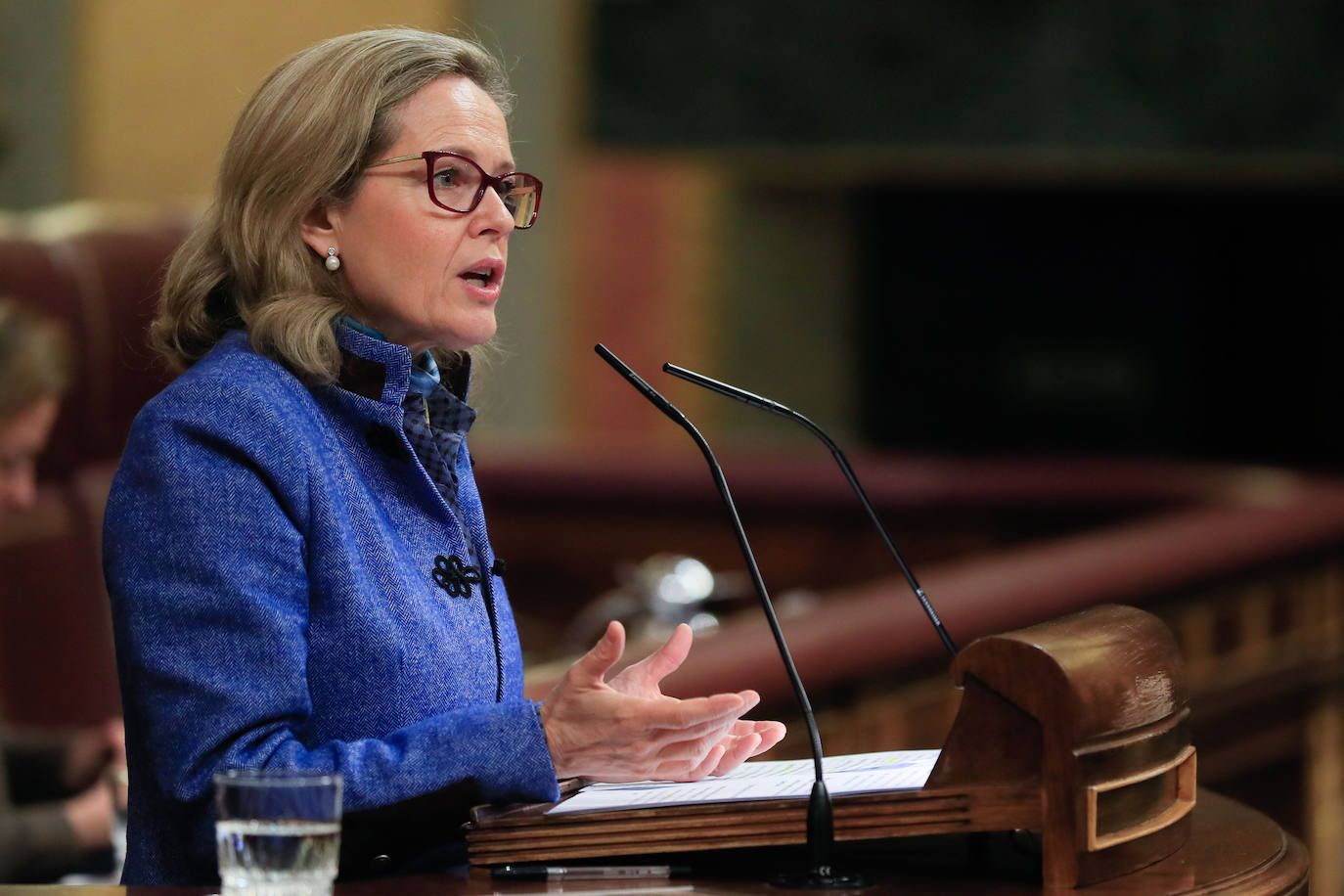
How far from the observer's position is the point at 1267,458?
23.2 ft

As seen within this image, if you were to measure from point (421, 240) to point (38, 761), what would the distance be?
168 cm

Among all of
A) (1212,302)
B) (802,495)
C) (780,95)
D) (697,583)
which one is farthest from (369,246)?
(1212,302)

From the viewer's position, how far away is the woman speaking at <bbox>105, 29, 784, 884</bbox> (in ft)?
3.70

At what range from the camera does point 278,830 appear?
3.20 ft

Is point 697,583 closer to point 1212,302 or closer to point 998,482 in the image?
point 998,482

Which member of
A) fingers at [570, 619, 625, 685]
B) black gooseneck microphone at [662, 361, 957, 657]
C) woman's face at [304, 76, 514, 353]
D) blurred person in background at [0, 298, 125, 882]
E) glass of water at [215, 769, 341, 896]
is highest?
woman's face at [304, 76, 514, 353]

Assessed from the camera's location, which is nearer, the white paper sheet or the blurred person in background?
the white paper sheet

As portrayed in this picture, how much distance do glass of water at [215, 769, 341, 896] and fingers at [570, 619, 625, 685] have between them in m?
0.20

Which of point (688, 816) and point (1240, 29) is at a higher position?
point (1240, 29)

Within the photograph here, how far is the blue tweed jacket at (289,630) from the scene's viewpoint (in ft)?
3.69

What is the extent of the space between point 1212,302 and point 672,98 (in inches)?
94.6

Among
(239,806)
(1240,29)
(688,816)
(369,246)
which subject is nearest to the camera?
(239,806)

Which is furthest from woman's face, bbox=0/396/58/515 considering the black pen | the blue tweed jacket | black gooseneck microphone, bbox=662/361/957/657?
the black pen

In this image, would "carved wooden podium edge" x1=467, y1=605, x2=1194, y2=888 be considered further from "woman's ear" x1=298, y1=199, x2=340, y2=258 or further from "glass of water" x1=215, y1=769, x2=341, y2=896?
"woman's ear" x1=298, y1=199, x2=340, y2=258
